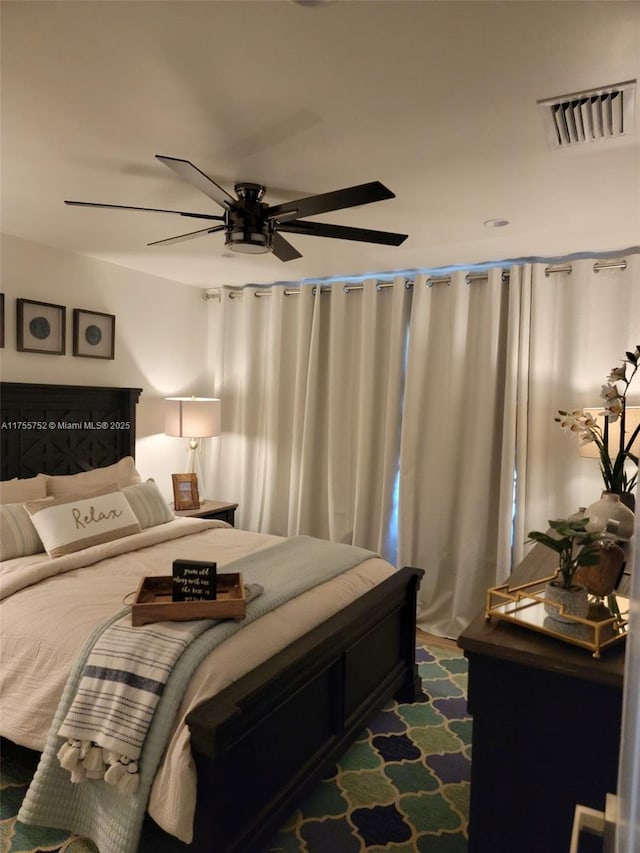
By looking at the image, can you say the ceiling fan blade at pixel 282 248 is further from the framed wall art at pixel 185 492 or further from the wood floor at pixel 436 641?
the wood floor at pixel 436 641

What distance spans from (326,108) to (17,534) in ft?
7.80

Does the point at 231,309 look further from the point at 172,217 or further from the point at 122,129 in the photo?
the point at 122,129

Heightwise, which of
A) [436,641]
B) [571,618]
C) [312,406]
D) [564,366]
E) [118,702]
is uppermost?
[564,366]

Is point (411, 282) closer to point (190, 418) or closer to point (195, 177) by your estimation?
point (190, 418)

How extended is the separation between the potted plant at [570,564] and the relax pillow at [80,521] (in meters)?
2.24

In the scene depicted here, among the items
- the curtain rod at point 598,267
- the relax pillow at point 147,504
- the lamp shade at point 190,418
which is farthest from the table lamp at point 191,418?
the curtain rod at point 598,267

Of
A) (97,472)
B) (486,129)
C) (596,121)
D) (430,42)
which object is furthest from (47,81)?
(97,472)

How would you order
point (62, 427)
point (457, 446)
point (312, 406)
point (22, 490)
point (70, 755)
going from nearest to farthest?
point (70, 755) < point (22, 490) < point (62, 427) < point (457, 446) < point (312, 406)

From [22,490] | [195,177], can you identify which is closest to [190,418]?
[22,490]

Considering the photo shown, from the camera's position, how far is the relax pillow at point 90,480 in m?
3.14

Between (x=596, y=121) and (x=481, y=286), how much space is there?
76.2 inches

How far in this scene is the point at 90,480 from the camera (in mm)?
3326

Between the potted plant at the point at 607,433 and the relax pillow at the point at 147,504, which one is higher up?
the potted plant at the point at 607,433

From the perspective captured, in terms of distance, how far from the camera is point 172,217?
9.74ft
